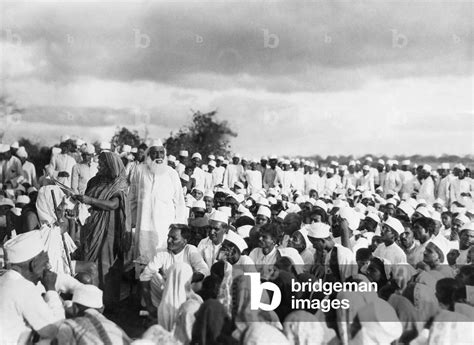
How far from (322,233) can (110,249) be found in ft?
6.42

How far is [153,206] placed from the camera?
6.28 m

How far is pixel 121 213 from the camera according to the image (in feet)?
19.0

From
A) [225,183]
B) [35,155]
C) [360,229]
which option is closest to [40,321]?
[360,229]

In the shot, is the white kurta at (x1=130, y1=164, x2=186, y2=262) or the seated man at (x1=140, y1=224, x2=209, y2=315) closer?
the seated man at (x1=140, y1=224, x2=209, y2=315)

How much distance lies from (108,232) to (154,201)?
750 millimetres

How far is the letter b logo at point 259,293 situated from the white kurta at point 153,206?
6.41ft

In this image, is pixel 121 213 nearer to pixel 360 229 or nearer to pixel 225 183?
pixel 360 229

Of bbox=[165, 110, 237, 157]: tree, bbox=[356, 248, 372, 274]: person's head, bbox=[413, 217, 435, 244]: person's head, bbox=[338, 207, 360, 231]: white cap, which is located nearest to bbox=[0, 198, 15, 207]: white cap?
bbox=[165, 110, 237, 157]: tree

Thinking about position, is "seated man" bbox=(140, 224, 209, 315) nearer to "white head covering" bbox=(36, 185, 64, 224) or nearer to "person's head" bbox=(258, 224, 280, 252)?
"person's head" bbox=(258, 224, 280, 252)

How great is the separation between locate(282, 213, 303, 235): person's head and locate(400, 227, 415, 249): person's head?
1.19 m

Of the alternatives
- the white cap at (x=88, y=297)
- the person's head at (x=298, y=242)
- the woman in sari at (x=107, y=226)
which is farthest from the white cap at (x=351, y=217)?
the white cap at (x=88, y=297)

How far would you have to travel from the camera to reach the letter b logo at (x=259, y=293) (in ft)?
13.3

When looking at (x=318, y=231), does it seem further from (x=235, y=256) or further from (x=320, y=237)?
(x=235, y=256)

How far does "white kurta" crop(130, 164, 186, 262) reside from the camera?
6.20 m
